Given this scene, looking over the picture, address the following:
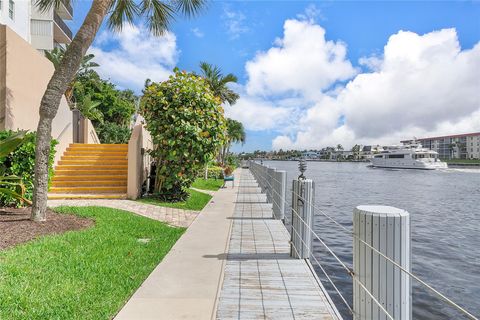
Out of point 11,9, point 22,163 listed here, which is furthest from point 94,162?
point 11,9

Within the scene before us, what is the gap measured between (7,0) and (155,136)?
17.5m

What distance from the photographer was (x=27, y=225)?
19.6 feet

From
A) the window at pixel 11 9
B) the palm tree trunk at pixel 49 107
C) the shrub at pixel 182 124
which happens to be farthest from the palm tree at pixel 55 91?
the window at pixel 11 9

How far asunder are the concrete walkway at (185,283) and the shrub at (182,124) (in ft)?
12.1

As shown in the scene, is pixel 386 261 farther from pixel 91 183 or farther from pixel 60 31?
pixel 60 31

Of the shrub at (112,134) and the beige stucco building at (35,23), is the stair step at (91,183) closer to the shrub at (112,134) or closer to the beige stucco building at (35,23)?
the beige stucco building at (35,23)

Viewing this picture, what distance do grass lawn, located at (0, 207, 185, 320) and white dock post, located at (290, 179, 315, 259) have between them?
2.17 meters

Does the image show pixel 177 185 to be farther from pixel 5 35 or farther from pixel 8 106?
pixel 5 35

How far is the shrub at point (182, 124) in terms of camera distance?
9977 millimetres

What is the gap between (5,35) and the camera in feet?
29.4

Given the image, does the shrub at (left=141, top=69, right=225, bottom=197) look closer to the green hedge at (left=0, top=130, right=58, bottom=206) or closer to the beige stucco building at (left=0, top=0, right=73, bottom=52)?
the green hedge at (left=0, top=130, right=58, bottom=206)

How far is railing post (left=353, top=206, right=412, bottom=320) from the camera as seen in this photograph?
2561 mm

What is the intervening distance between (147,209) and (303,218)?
5.31m

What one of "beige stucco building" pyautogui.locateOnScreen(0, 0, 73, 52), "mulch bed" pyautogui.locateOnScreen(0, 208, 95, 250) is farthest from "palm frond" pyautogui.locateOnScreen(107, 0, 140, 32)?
Answer: "beige stucco building" pyautogui.locateOnScreen(0, 0, 73, 52)
